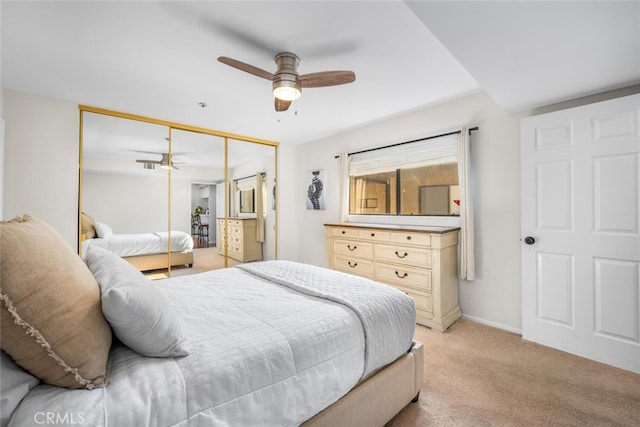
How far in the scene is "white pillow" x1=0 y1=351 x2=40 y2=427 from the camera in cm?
73

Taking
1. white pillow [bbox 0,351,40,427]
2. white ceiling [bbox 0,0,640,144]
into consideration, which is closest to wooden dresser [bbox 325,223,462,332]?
white ceiling [bbox 0,0,640,144]

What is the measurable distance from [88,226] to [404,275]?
3.69 m

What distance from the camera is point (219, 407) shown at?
949 millimetres

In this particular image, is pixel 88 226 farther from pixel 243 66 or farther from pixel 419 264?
pixel 419 264

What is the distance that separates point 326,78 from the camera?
2133 mm

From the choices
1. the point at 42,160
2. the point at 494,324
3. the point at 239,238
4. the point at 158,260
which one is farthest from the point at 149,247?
the point at 494,324

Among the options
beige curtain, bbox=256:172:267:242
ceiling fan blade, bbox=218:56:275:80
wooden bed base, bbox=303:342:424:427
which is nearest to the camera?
wooden bed base, bbox=303:342:424:427

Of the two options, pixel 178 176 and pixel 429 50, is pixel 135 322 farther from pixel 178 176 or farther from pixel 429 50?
pixel 178 176

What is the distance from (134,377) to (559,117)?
3378 mm

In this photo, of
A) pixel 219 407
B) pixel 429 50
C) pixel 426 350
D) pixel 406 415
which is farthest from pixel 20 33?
pixel 426 350

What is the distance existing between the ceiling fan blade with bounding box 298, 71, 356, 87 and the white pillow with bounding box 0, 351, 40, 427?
212 centimetres

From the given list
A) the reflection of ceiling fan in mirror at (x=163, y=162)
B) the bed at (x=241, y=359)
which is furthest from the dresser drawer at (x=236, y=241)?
the bed at (x=241, y=359)

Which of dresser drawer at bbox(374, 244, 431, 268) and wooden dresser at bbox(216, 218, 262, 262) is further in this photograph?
wooden dresser at bbox(216, 218, 262, 262)

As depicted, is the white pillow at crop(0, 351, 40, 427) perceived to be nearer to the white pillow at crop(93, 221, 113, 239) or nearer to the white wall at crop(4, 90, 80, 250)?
the white wall at crop(4, 90, 80, 250)
